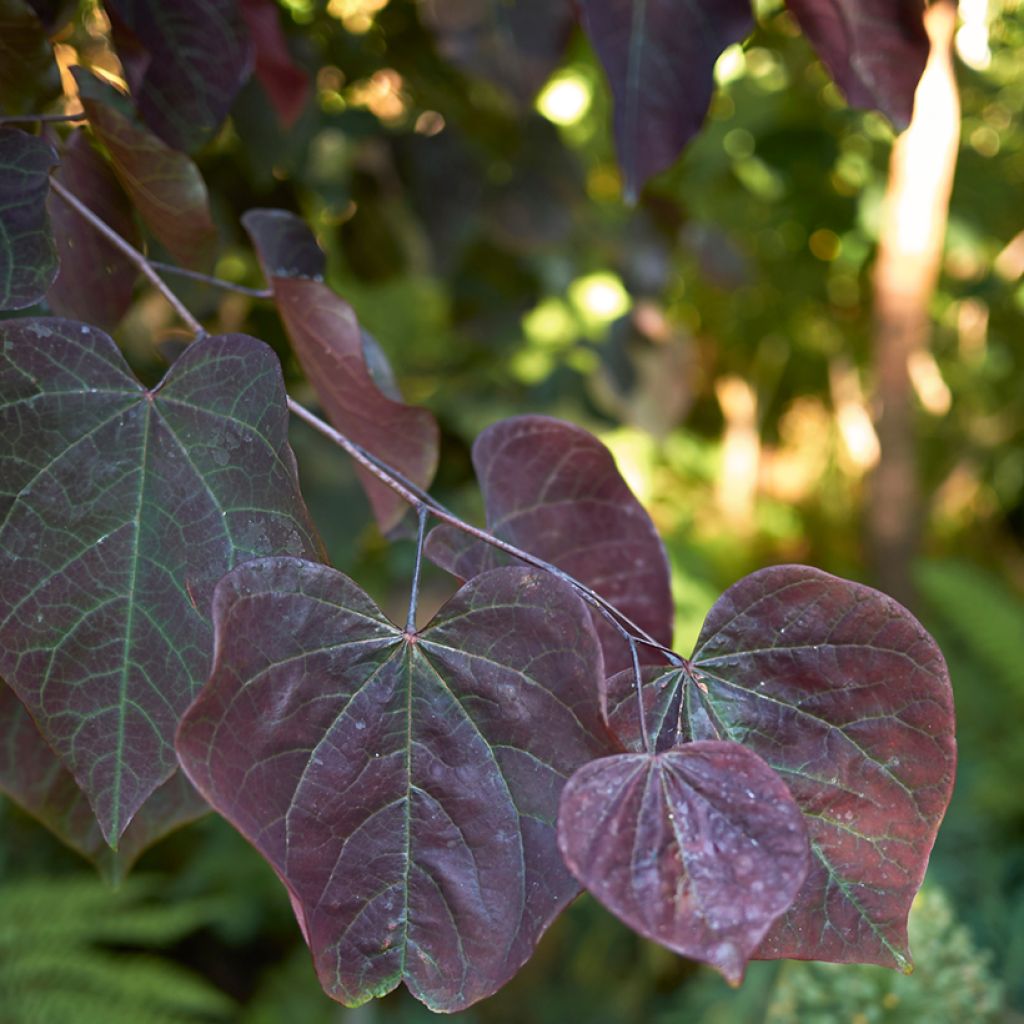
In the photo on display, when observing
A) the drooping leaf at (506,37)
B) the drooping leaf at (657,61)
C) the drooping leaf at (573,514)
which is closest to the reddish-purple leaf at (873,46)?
the drooping leaf at (657,61)

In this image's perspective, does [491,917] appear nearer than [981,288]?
Yes

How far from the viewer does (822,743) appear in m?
0.24

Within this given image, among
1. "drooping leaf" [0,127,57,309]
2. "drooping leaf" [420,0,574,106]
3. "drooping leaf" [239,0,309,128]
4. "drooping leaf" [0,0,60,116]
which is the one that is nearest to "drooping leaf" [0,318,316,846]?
"drooping leaf" [0,127,57,309]

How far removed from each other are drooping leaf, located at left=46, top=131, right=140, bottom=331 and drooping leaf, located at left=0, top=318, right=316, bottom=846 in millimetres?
95

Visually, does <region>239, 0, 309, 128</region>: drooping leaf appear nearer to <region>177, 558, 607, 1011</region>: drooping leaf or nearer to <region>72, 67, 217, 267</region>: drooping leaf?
<region>72, 67, 217, 267</region>: drooping leaf

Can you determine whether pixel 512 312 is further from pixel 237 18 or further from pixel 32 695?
pixel 32 695

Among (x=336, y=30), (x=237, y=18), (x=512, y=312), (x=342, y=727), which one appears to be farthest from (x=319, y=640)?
(x=512, y=312)

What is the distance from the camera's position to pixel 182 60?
0.35m

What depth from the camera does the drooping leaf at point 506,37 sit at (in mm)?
591

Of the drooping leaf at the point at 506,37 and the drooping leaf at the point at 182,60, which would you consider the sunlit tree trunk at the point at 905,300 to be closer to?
the drooping leaf at the point at 506,37

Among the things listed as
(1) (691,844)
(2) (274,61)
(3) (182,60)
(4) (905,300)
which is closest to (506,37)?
(2) (274,61)

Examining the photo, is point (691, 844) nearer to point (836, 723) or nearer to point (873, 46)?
point (836, 723)

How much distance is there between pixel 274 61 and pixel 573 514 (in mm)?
279

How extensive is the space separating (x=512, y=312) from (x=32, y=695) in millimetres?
721
